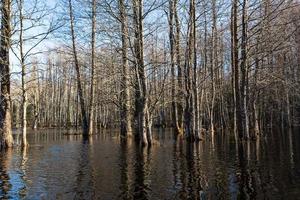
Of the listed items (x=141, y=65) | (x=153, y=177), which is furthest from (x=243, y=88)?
(x=153, y=177)

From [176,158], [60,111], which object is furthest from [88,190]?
[60,111]

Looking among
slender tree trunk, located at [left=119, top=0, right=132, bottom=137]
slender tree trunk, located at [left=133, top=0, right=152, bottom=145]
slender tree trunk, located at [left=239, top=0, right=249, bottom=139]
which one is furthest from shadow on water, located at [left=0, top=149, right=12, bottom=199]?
slender tree trunk, located at [left=239, top=0, right=249, bottom=139]

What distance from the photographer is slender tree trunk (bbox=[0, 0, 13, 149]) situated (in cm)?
2223

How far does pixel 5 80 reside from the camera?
2255 cm

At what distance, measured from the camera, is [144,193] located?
32.0ft

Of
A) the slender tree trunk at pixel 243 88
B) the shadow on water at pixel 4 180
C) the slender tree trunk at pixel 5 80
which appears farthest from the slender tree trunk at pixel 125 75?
the shadow on water at pixel 4 180

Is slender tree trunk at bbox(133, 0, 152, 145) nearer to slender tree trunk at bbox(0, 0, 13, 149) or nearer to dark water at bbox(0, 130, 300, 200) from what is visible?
dark water at bbox(0, 130, 300, 200)

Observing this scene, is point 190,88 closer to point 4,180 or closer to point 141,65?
point 141,65

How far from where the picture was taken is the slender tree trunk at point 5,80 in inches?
875

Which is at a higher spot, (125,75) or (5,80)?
(125,75)

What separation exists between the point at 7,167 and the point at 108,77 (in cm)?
1022

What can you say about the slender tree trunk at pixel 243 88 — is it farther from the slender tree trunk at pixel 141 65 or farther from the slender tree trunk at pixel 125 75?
the slender tree trunk at pixel 125 75

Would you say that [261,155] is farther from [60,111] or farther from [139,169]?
[60,111]

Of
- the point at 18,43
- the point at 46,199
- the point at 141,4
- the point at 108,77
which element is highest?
the point at 141,4
